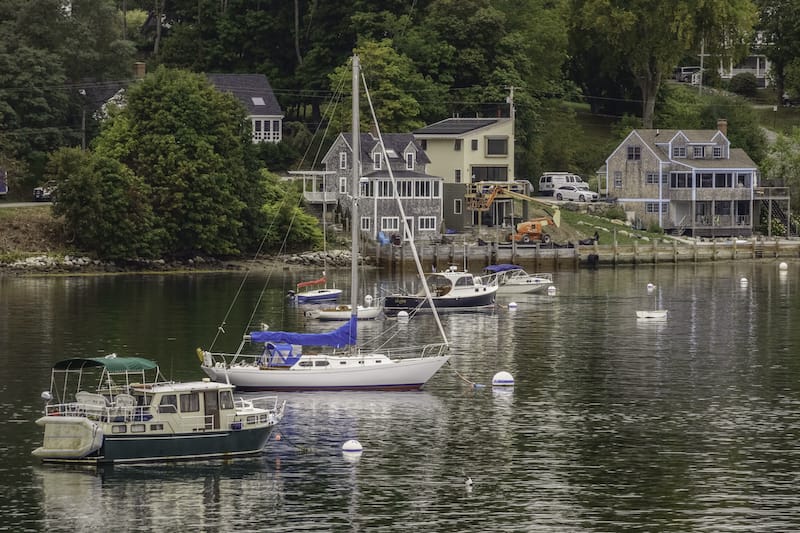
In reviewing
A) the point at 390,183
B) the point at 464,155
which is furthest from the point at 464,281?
the point at 464,155

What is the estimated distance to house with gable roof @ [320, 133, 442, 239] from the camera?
149875 mm

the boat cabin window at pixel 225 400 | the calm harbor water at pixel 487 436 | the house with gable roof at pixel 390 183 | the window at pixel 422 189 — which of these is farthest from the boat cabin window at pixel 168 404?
the window at pixel 422 189

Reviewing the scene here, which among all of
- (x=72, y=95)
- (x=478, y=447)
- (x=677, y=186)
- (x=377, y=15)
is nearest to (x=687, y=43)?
(x=677, y=186)

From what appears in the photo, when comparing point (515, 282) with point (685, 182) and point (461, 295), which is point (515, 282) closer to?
point (461, 295)

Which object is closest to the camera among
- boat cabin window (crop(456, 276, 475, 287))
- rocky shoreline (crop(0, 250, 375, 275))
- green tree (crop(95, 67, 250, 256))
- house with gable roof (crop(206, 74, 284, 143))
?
boat cabin window (crop(456, 276, 475, 287))

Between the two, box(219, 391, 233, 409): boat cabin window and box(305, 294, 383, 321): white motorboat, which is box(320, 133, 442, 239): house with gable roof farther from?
box(219, 391, 233, 409): boat cabin window

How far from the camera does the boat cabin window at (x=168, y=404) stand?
187 ft

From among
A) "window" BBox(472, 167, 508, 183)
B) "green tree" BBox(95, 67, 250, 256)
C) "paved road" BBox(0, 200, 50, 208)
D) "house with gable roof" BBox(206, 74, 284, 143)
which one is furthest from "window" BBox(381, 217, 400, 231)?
"paved road" BBox(0, 200, 50, 208)

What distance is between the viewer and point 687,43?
178000mm

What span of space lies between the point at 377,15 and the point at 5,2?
3989 cm

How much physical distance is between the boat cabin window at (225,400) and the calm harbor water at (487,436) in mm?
2345

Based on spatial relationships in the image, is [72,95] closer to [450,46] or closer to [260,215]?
[260,215]

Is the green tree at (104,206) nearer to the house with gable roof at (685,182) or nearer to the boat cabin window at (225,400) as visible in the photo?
the house with gable roof at (685,182)

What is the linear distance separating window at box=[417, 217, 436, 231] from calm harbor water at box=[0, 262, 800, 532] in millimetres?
42733
